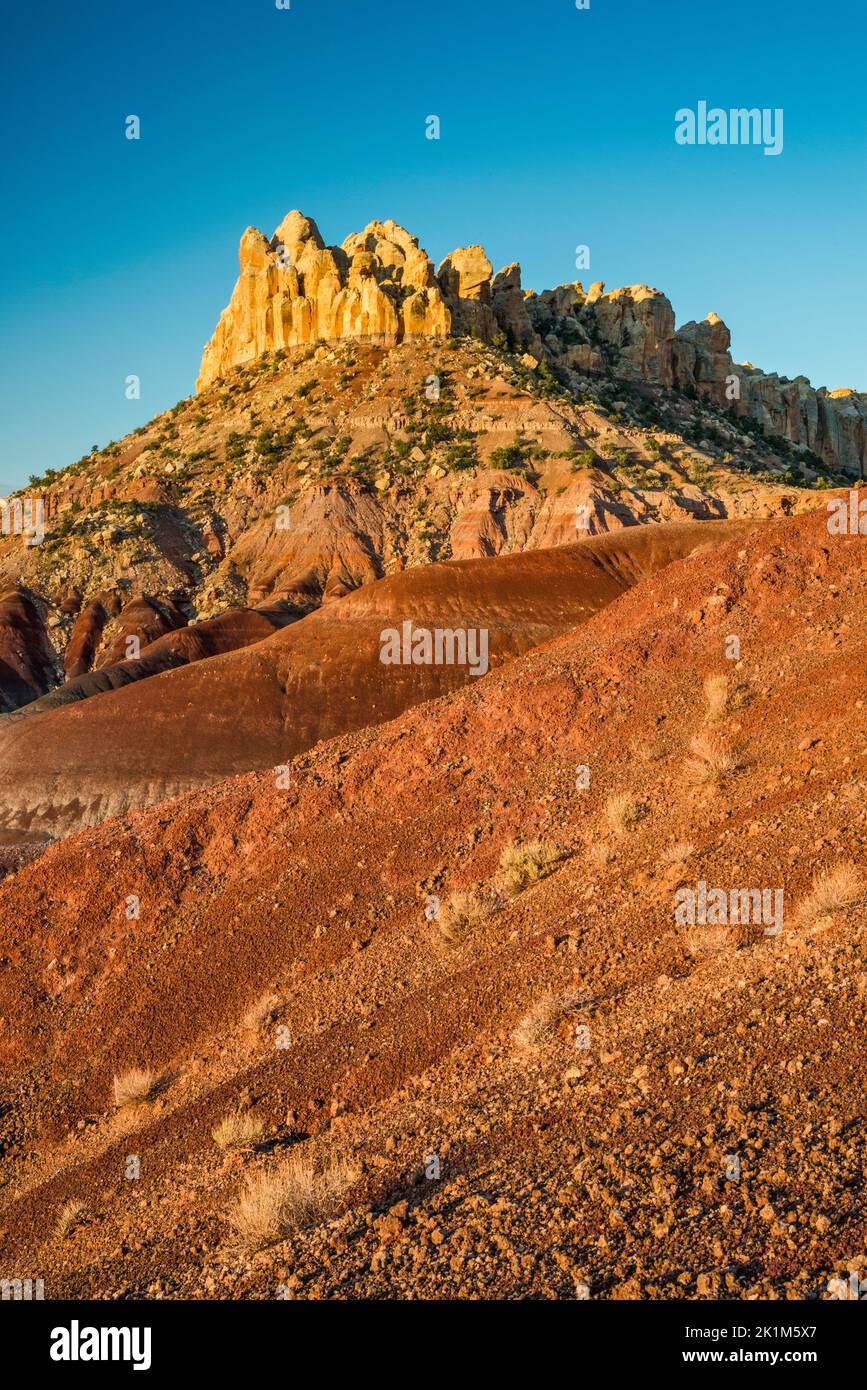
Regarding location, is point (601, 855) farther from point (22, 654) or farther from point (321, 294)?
point (321, 294)

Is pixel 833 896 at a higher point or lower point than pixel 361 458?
lower

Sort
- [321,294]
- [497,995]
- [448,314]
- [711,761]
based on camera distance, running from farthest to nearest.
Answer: [321,294] → [448,314] → [711,761] → [497,995]

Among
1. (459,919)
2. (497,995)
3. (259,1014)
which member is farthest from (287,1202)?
(259,1014)

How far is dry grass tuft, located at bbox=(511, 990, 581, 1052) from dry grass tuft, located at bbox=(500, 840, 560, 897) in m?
3.00

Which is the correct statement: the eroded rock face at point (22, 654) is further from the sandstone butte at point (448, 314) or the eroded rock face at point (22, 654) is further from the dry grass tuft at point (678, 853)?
the dry grass tuft at point (678, 853)

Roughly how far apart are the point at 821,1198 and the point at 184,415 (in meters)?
90.2

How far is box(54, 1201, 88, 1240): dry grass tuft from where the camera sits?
32.9 feet

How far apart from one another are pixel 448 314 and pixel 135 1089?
77.7 metres

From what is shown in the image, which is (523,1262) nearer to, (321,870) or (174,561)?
(321,870)

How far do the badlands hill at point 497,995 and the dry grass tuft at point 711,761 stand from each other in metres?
0.05

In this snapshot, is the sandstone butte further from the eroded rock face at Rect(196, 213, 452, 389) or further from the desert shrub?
the desert shrub

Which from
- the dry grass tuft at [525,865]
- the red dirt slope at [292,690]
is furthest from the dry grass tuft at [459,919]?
the red dirt slope at [292,690]

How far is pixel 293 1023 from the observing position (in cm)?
1194

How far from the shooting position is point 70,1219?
1015 centimetres
